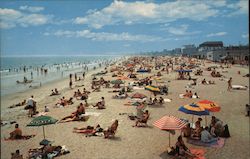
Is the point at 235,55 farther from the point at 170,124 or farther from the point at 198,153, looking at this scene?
the point at 170,124

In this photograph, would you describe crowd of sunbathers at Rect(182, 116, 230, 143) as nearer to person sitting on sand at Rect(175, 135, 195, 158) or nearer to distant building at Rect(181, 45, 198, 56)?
person sitting on sand at Rect(175, 135, 195, 158)

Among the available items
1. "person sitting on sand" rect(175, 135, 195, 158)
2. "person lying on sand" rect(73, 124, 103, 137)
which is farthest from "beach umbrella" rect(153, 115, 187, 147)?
"person lying on sand" rect(73, 124, 103, 137)

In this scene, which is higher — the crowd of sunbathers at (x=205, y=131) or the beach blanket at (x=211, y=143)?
the crowd of sunbathers at (x=205, y=131)

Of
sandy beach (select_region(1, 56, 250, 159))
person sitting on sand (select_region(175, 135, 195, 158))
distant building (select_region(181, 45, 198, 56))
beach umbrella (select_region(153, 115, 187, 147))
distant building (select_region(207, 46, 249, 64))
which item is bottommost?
sandy beach (select_region(1, 56, 250, 159))

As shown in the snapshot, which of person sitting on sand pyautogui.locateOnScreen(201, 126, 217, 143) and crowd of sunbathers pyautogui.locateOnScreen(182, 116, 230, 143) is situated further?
crowd of sunbathers pyautogui.locateOnScreen(182, 116, 230, 143)

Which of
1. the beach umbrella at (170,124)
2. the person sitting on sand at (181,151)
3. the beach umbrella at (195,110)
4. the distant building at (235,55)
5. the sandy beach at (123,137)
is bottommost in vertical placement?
the sandy beach at (123,137)

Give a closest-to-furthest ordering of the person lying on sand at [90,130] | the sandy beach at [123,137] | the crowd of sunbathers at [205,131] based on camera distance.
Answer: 1. the sandy beach at [123,137]
2. the crowd of sunbathers at [205,131]
3. the person lying on sand at [90,130]

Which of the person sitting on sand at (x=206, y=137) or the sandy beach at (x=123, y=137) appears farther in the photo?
the person sitting on sand at (x=206, y=137)

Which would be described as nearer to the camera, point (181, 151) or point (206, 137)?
point (181, 151)

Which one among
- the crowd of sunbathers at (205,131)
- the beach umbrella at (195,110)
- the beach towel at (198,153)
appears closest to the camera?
the beach towel at (198,153)

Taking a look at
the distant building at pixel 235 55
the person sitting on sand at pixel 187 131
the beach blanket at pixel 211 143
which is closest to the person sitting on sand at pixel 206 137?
the beach blanket at pixel 211 143

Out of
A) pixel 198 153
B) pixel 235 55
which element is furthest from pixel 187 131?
pixel 235 55

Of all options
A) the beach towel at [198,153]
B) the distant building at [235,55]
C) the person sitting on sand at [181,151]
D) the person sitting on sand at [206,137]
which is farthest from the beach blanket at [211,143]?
the distant building at [235,55]

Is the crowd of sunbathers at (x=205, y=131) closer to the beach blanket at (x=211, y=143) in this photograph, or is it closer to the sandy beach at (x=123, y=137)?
the beach blanket at (x=211, y=143)
